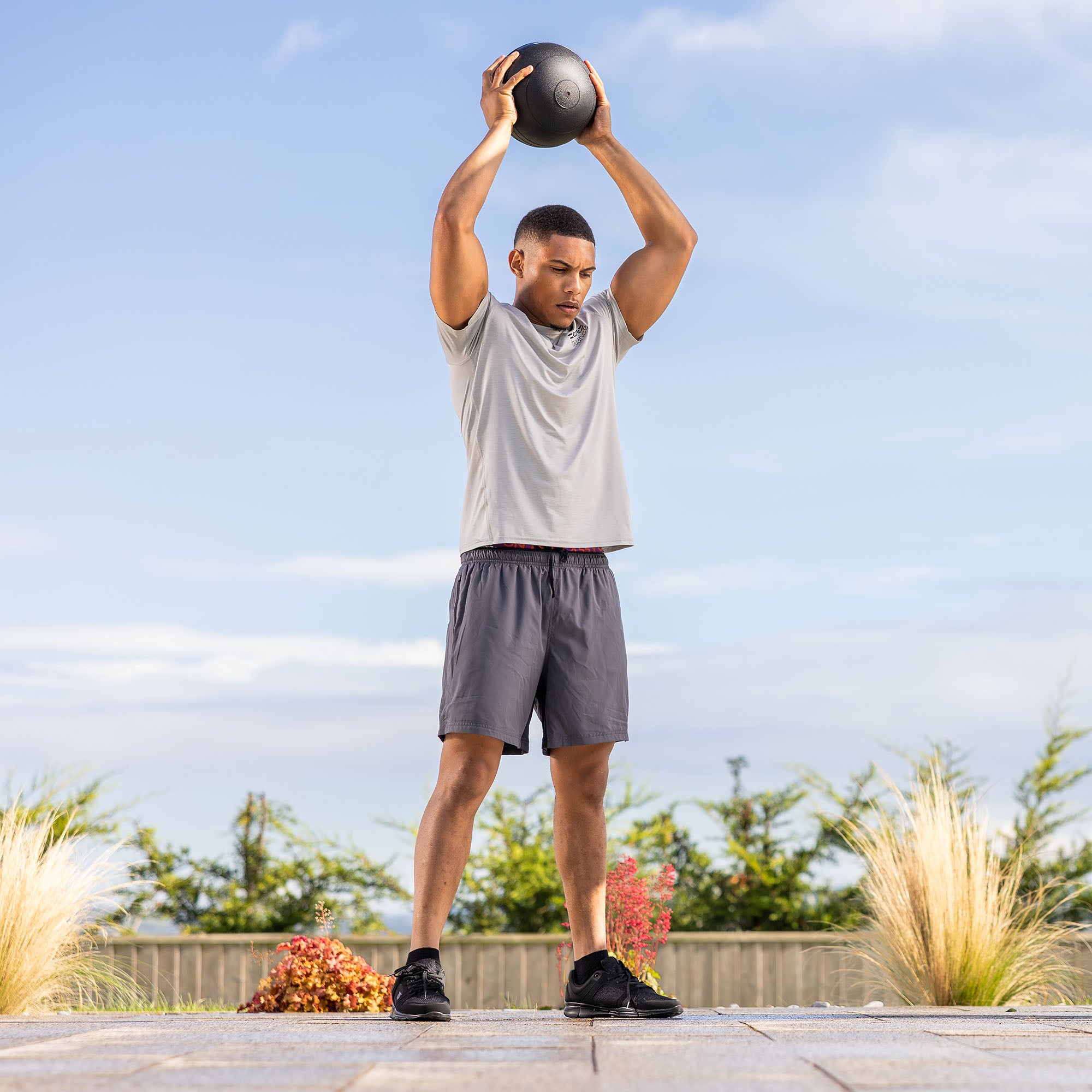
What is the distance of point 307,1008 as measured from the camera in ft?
14.8

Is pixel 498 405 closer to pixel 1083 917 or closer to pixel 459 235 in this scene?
pixel 459 235

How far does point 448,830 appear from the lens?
2.67 meters

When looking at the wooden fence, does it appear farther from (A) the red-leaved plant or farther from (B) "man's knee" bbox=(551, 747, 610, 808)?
(B) "man's knee" bbox=(551, 747, 610, 808)

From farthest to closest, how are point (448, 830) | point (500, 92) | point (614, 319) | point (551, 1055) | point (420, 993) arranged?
point (614, 319), point (500, 92), point (448, 830), point (420, 993), point (551, 1055)

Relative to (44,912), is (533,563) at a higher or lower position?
higher

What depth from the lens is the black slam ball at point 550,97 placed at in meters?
2.97

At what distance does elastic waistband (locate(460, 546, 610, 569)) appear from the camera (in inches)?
110

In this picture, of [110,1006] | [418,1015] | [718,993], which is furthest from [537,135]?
[718,993]

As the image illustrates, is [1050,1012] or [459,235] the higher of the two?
[459,235]

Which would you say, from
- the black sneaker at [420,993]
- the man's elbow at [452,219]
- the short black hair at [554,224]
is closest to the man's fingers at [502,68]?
the short black hair at [554,224]

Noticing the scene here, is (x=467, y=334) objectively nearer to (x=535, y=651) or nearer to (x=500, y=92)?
(x=500, y=92)

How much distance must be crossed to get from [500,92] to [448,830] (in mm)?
1713

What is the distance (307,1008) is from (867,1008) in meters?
2.00

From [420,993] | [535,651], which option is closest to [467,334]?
[535,651]
